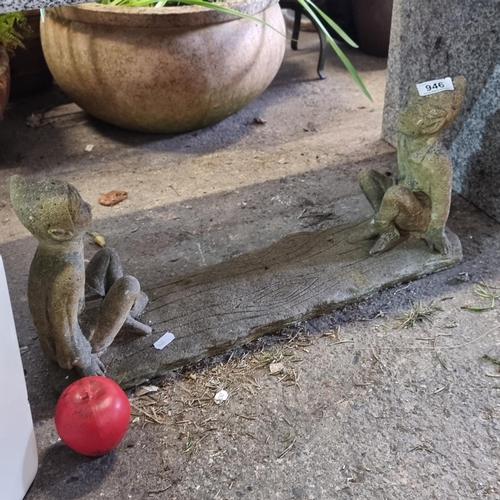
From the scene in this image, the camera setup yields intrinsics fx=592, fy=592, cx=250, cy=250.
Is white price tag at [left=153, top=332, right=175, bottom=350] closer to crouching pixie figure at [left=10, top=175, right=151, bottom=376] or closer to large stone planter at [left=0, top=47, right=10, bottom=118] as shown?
crouching pixie figure at [left=10, top=175, right=151, bottom=376]

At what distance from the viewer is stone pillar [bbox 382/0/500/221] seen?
7.72ft

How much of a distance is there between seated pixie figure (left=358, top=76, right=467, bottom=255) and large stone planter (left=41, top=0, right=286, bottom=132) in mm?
1199

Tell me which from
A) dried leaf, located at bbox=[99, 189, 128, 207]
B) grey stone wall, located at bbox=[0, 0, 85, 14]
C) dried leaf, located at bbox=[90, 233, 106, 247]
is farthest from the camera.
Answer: dried leaf, located at bbox=[99, 189, 128, 207]

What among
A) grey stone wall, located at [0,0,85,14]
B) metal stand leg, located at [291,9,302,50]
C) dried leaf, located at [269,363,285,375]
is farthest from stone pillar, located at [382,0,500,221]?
grey stone wall, located at [0,0,85,14]

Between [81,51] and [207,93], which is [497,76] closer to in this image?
[207,93]

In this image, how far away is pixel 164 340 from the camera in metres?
1.86

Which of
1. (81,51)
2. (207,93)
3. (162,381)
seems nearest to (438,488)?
(162,381)

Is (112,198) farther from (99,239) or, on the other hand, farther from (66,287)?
(66,287)

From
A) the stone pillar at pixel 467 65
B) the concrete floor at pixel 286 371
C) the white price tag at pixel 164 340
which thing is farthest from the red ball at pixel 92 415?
the stone pillar at pixel 467 65

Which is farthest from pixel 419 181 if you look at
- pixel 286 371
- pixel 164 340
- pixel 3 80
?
pixel 3 80

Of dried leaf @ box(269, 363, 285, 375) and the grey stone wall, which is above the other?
the grey stone wall

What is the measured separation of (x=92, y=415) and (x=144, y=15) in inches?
80.6

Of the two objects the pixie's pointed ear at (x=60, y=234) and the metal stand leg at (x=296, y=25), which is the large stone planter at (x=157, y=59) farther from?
the pixie's pointed ear at (x=60, y=234)

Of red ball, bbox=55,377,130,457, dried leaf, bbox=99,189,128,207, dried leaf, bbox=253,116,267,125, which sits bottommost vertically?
dried leaf, bbox=99,189,128,207
